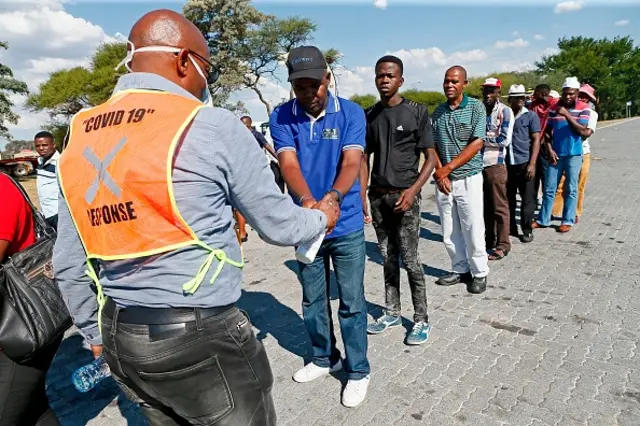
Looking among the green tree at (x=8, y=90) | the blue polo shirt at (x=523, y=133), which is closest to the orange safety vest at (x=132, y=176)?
the blue polo shirt at (x=523, y=133)

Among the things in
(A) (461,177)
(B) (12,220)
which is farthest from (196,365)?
(A) (461,177)

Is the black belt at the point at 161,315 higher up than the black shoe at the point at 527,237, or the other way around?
the black belt at the point at 161,315

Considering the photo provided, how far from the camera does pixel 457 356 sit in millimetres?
3510

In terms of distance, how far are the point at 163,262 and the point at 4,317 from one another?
3.49 feet

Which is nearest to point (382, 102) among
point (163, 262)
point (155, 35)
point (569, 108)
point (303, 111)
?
point (303, 111)

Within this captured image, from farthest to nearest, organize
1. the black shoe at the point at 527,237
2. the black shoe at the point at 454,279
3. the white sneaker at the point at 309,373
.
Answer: the black shoe at the point at 527,237 → the black shoe at the point at 454,279 → the white sneaker at the point at 309,373

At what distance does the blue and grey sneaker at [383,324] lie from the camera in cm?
393

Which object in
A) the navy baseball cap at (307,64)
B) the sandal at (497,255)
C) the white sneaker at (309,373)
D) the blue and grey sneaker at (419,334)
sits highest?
the navy baseball cap at (307,64)

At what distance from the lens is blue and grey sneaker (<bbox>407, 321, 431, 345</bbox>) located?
3.69 m

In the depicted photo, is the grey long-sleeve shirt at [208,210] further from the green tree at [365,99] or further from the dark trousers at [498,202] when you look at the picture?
the green tree at [365,99]

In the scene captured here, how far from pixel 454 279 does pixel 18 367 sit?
407cm

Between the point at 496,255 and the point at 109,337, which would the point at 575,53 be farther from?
the point at 109,337

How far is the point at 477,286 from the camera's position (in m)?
4.73

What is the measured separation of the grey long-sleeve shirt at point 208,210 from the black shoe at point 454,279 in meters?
3.75
